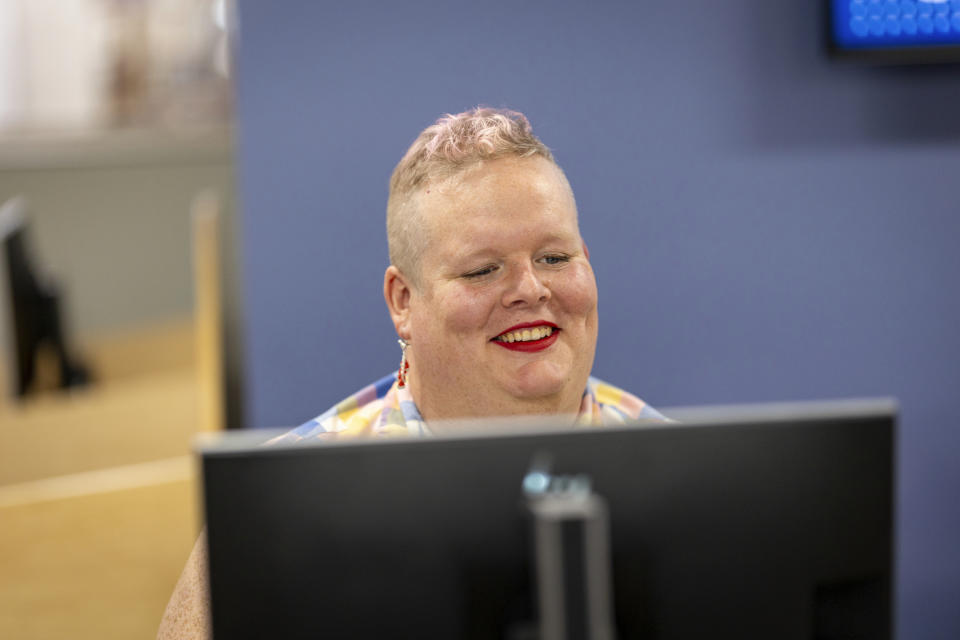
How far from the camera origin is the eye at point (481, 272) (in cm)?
141

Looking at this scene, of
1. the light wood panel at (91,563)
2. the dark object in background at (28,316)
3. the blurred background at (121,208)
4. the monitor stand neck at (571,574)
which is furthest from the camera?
the blurred background at (121,208)

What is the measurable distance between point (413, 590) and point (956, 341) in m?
1.83

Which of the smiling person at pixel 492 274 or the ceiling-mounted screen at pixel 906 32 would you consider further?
the ceiling-mounted screen at pixel 906 32

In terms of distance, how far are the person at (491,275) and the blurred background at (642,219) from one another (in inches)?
20.4

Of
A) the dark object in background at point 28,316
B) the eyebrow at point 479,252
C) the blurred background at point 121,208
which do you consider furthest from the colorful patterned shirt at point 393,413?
the dark object in background at point 28,316

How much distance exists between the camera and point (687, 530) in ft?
2.43

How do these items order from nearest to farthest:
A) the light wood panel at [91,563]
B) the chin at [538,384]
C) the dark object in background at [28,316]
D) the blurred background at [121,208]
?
the chin at [538,384] → the light wood panel at [91,563] → the dark object in background at [28,316] → the blurred background at [121,208]

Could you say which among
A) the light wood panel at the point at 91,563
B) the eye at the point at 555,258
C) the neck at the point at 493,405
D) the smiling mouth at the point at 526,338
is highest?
the eye at the point at 555,258

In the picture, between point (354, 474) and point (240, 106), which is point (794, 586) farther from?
point (240, 106)

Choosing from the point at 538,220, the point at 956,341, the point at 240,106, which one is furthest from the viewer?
the point at 956,341

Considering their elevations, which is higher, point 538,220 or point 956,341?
point 538,220

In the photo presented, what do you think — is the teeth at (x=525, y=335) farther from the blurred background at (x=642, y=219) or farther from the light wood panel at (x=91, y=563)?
the light wood panel at (x=91, y=563)

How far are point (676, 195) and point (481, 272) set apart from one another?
2.71 ft

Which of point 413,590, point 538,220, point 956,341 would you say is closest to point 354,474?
point 413,590
